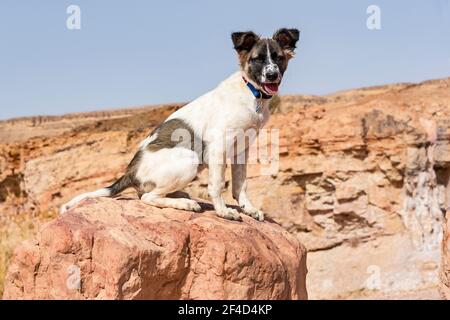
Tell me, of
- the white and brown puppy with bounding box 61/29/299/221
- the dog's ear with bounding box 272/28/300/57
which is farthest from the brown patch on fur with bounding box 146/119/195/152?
the dog's ear with bounding box 272/28/300/57

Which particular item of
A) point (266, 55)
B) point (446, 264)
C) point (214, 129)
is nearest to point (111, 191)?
point (214, 129)

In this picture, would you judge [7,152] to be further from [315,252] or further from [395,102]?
[395,102]

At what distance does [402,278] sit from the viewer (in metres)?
16.0

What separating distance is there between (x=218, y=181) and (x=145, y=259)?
1.28m

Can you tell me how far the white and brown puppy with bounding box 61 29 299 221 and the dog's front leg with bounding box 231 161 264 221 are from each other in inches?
11.2

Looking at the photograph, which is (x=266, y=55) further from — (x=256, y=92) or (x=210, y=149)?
(x=210, y=149)

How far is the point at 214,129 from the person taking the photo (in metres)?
7.04

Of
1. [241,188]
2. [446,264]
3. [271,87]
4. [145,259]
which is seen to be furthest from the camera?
[241,188]

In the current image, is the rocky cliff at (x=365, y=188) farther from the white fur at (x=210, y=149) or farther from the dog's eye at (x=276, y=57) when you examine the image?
the dog's eye at (x=276, y=57)

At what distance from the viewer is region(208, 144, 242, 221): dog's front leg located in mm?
7012

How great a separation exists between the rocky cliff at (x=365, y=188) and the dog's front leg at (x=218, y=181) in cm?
972

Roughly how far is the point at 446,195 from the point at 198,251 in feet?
37.4

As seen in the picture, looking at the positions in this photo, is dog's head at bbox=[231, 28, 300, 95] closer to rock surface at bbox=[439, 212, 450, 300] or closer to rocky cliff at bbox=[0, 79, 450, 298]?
rock surface at bbox=[439, 212, 450, 300]

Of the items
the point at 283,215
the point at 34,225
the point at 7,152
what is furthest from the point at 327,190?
the point at 7,152
